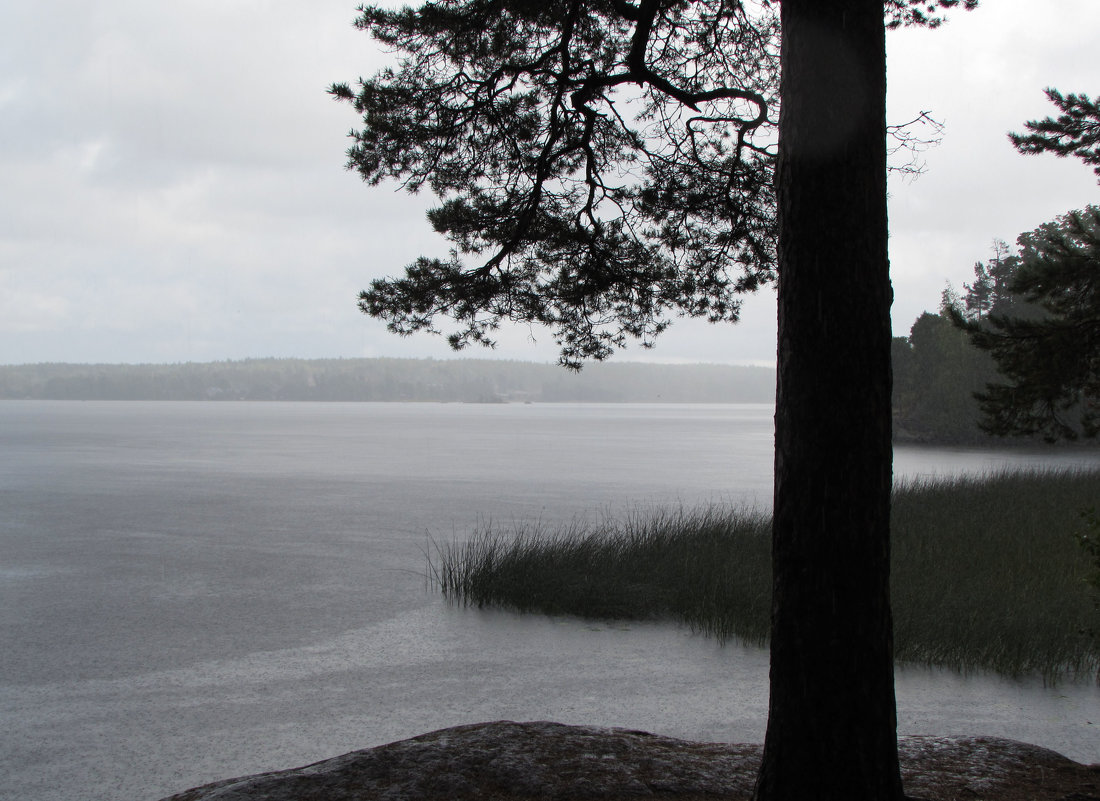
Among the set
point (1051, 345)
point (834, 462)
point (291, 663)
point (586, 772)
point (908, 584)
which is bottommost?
point (291, 663)

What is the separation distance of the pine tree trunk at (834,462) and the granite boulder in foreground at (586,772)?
0.55m

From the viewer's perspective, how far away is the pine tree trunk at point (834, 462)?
3086 mm

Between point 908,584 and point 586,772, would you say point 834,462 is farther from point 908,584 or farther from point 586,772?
point 908,584

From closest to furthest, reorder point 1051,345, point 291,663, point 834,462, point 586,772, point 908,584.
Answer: point 834,462 < point 586,772 < point 291,663 < point 908,584 < point 1051,345

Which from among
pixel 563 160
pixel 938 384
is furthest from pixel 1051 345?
pixel 938 384

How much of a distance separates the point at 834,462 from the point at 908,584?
7.66 meters

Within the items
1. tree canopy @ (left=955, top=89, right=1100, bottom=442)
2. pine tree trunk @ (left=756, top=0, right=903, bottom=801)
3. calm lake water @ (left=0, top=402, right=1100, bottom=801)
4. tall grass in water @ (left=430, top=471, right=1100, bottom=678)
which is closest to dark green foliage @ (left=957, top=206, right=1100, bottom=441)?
tree canopy @ (left=955, top=89, right=1100, bottom=442)

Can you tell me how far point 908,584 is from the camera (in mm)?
9961

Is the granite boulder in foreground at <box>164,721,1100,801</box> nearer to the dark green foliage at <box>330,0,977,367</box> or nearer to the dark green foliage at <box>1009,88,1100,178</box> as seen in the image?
the dark green foliage at <box>330,0,977,367</box>

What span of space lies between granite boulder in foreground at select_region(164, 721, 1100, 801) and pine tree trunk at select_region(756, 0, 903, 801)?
549 mm

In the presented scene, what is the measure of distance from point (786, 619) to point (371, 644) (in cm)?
662

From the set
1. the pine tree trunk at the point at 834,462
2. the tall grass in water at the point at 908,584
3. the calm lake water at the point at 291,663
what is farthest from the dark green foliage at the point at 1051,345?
the pine tree trunk at the point at 834,462

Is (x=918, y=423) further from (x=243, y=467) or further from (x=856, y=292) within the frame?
(x=856, y=292)

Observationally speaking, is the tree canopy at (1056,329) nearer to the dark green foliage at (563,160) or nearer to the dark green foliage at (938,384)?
the dark green foliage at (563,160)
